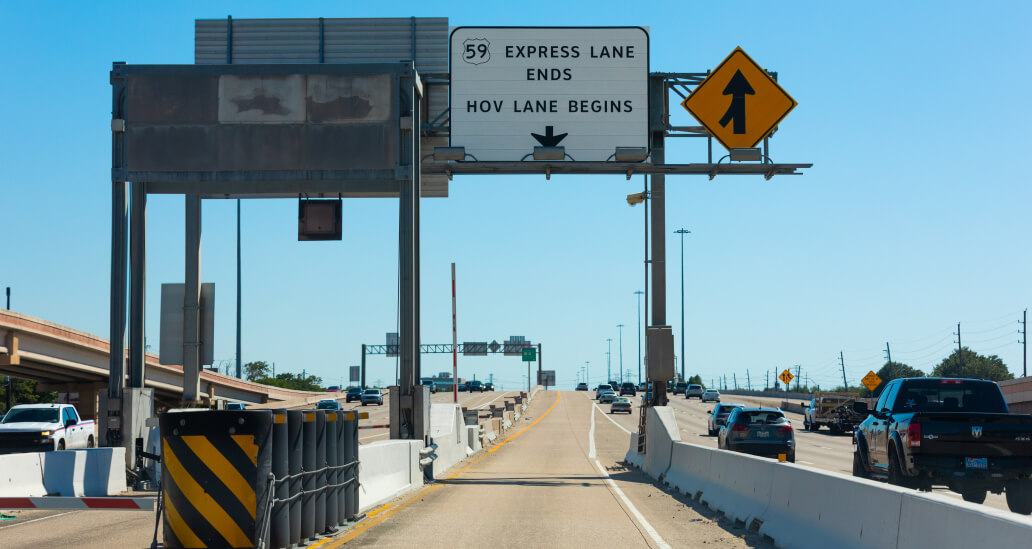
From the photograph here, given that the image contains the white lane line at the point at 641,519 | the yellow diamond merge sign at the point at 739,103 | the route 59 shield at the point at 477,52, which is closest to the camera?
the white lane line at the point at 641,519

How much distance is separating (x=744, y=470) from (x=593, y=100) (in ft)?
39.7

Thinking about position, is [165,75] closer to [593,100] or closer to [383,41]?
[383,41]

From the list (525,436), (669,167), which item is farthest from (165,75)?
(525,436)

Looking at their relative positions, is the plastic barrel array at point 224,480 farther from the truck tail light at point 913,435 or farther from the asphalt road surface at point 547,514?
the truck tail light at point 913,435

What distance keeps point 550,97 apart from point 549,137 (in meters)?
0.95

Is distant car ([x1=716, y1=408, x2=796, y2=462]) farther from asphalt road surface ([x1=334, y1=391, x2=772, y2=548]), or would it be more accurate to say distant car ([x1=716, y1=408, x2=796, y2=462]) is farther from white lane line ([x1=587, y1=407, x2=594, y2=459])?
white lane line ([x1=587, y1=407, x2=594, y2=459])

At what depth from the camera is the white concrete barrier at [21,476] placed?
1708cm

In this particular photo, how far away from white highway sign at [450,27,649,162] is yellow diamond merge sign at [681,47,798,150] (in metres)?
1.42

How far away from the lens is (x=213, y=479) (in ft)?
33.8

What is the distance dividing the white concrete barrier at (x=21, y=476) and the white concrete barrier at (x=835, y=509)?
11.4 m

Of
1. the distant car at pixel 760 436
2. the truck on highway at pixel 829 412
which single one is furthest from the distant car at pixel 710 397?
the distant car at pixel 760 436

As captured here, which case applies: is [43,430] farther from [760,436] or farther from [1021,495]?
[1021,495]

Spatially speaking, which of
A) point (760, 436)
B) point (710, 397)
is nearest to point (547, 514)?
point (760, 436)

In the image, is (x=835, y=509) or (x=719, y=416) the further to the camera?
(x=719, y=416)
